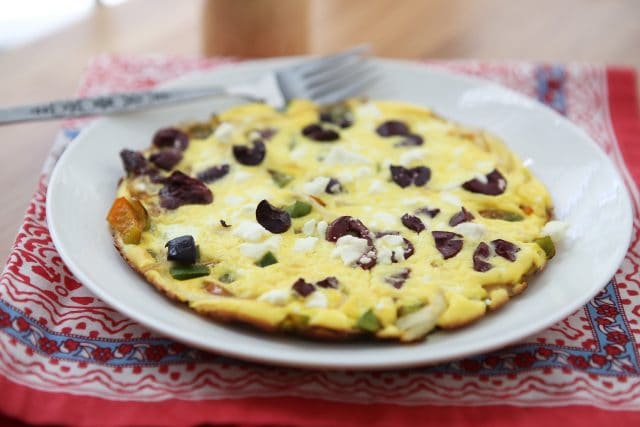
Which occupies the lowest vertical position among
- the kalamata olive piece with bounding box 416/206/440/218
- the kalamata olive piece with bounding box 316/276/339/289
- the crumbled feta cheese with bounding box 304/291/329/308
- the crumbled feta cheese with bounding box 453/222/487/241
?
the crumbled feta cheese with bounding box 304/291/329/308

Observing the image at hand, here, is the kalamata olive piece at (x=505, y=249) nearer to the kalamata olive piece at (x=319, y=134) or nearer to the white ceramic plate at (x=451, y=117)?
the white ceramic plate at (x=451, y=117)

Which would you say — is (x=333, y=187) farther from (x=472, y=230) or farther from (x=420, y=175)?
(x=472, y=230)

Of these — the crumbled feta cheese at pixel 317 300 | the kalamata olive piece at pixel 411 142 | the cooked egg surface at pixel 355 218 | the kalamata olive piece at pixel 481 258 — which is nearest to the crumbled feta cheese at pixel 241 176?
the cooked egg surface at pixel 355 218

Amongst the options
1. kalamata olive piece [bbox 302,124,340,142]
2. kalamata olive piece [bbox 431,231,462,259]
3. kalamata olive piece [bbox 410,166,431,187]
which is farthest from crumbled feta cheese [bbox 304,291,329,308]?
kalamata olive piece [bbox 302,124,340,142]

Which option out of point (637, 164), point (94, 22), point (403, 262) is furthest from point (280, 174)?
point (94, 22)

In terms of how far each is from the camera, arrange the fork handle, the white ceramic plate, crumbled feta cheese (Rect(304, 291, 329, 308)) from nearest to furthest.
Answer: the white ceramic plate → crumbled feta cheese (Rect(304, 291, 329, 308)) → the fork handle

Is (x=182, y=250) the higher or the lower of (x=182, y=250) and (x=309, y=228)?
the lower

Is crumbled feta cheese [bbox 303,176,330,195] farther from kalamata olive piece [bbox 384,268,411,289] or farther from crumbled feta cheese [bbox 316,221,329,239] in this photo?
kalamata olive piece [bbox 384,268,411,289]

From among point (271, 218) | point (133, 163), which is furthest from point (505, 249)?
point (133, 163)
